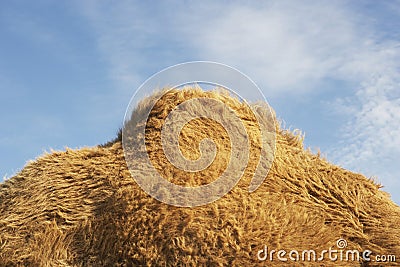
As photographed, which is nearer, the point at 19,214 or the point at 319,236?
the point at 319,236

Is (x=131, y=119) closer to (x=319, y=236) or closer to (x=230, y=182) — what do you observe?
(x=230, y=182)

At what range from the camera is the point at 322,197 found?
13.3 ft

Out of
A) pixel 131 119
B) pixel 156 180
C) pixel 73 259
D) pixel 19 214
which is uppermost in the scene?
pixel 131 119

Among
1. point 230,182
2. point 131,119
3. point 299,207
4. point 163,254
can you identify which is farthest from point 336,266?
point 131,119

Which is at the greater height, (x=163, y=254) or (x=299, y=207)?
(x=299, y=207)

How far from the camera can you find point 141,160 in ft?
13.1

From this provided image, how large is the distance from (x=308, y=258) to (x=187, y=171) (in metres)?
1.07

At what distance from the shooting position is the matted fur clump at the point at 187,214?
12.2ft

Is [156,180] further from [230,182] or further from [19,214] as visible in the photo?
[19,214]

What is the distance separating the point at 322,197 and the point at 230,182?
75 centimetres

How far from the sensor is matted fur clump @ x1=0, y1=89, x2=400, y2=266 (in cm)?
372

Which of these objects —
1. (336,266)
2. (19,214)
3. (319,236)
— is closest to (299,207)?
(319,236)

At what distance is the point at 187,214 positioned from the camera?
3.76m

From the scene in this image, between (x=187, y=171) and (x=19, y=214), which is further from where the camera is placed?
(x=19, y=214)
